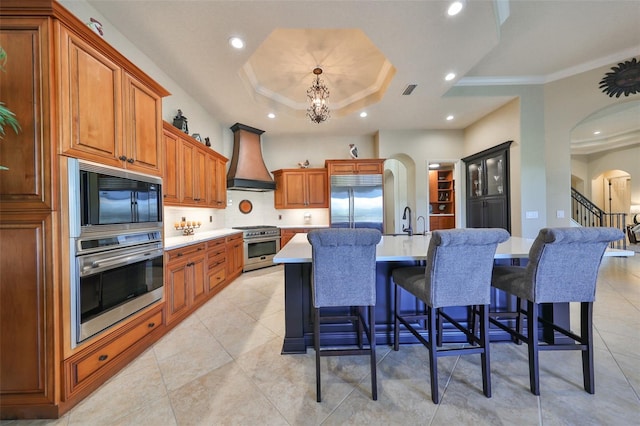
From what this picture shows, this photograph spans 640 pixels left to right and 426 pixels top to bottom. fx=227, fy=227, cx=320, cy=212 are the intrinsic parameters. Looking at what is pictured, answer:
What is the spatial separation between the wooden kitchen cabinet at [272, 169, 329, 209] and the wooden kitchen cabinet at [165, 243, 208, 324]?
2604 mm

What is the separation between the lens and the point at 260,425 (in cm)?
129

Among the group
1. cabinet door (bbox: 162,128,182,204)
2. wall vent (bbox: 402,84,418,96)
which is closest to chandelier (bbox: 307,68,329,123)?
wall vent (bbox: 402,84,418,96)

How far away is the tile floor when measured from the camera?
4.37 ft

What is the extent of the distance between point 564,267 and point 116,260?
3.06 metres

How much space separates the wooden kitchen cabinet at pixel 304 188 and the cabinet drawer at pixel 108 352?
3.56 metres

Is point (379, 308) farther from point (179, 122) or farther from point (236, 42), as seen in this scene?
point (179, 122)

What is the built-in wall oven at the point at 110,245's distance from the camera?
1.45 metres

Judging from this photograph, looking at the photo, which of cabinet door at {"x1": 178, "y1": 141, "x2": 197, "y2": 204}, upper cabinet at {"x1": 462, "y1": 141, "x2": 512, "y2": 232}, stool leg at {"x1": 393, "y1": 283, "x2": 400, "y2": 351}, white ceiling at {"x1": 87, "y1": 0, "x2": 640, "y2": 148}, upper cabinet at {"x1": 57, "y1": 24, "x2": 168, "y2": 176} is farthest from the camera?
upper cabinet at {"x1": 462, "y1": 141, "x2": 512, "y2": 232}

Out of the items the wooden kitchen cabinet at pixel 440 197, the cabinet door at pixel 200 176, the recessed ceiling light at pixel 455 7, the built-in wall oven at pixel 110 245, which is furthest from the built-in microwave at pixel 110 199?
the wooden kitchen cabinet at pixel 440 197

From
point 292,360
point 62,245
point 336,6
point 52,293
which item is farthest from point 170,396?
point 336,6

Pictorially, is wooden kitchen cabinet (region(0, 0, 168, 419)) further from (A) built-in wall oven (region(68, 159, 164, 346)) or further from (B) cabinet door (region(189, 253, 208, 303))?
(B) cabinet door (region(189, 253, 208, 303))

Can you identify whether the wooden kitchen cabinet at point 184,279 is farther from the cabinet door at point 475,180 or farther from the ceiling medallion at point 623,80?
the ceiling medallion at point 623,80

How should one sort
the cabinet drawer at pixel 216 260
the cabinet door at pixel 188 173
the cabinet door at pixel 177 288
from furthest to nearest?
the cabinet drawer at pixel 216 260
the cabinet door at pixel 188 173
the cabinet door at pixel 177 288

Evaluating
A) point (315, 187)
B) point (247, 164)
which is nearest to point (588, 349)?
point (315, 187)
